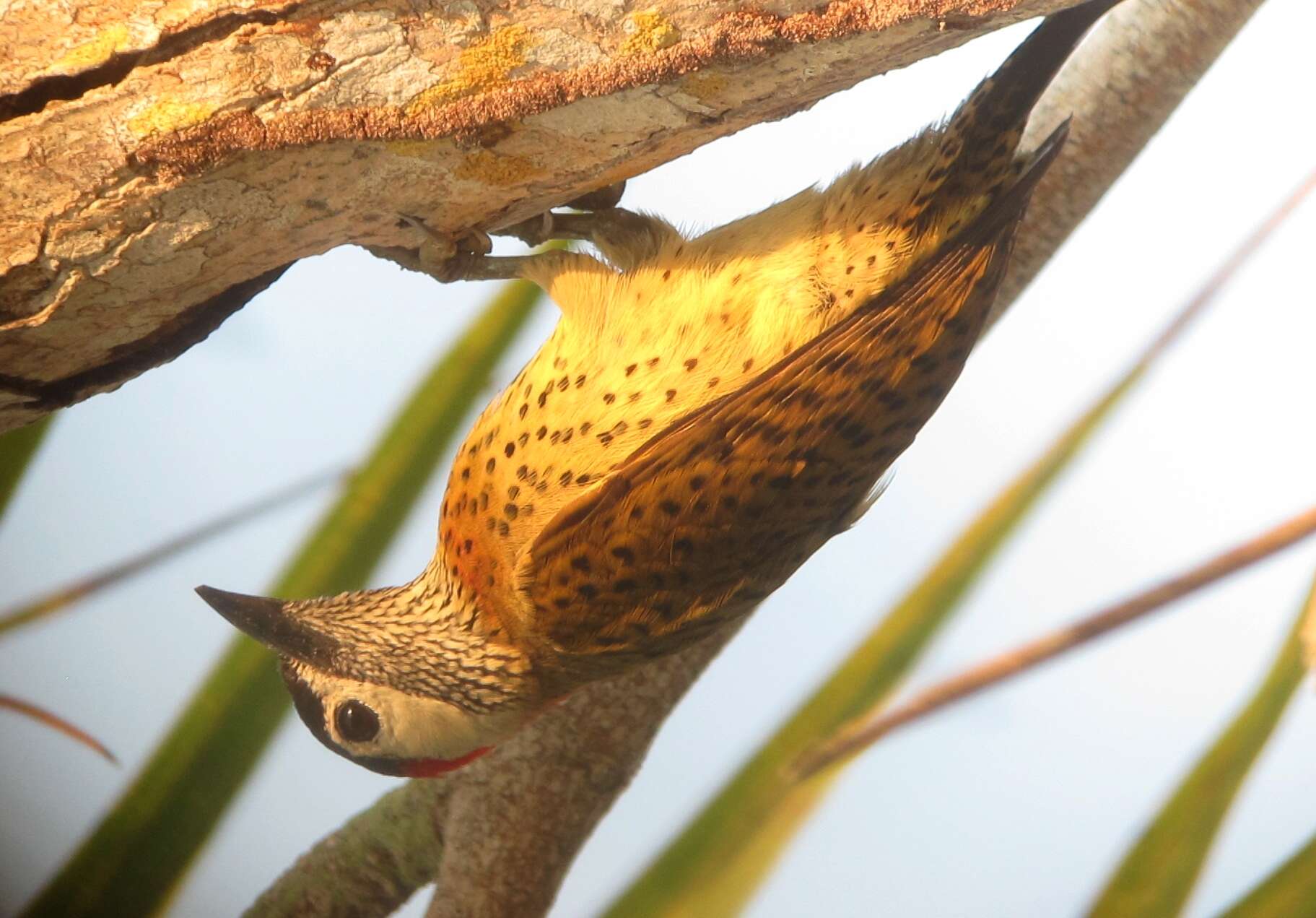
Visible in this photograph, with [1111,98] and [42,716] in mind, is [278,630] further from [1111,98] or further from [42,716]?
[1111,98]

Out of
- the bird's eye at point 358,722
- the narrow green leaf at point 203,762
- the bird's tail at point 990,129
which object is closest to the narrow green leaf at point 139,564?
the narrow green leaf at point 203,762

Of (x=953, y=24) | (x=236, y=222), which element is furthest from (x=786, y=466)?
(x=236, y=222)

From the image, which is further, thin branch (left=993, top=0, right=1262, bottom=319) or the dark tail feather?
thin branch (left=993, top=0, right=1262, bottom=319)

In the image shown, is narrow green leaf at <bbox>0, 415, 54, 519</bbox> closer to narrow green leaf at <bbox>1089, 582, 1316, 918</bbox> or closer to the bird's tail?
the bird's tail

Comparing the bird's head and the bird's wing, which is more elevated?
the bird's wing

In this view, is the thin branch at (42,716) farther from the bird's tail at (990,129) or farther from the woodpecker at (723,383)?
the bird's tail at (990,129)

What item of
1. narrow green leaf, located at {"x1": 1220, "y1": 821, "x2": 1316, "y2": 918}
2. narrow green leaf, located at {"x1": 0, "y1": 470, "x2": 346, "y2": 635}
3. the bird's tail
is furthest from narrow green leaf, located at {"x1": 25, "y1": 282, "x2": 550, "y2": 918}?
narrow green leaf, located at {"x1": 1220, "y1": 821, "x2": 1316, "y2": 918}
